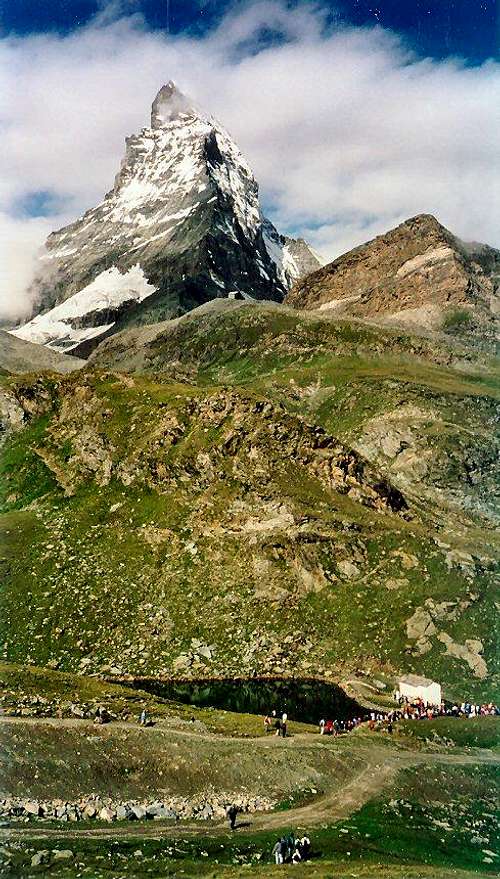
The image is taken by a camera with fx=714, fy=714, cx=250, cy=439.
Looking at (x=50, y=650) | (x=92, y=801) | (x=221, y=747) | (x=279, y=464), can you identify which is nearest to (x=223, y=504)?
(x=279, y=464)

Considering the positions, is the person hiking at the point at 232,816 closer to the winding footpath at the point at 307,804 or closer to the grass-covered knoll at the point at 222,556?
the winding footpath at the point at 307,804

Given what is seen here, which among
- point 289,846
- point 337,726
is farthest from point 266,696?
point 289,846

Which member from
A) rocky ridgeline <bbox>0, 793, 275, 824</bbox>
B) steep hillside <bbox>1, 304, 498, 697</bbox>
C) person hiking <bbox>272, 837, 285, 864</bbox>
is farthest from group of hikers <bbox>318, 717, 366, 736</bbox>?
person hiking <bbox>272, 837, 285, 864</bbox>

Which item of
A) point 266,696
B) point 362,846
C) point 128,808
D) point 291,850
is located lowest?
point 266,696

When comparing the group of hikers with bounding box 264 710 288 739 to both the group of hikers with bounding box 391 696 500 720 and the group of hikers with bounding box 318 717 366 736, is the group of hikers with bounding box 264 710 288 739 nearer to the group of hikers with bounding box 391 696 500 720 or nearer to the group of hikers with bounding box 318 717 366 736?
the group of hikers with bounding box 318 717 366 736

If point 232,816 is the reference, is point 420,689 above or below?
above

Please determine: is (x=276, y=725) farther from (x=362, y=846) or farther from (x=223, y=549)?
(x=223, y=549)
